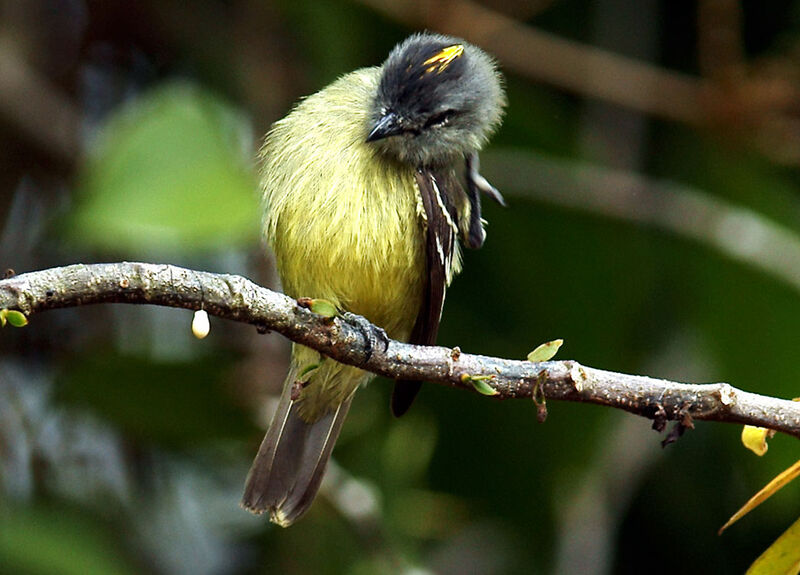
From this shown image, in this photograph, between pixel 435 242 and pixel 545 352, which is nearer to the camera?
pixel 545 352

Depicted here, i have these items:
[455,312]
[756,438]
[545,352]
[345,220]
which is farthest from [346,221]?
[455,312]

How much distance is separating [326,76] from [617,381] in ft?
8.52

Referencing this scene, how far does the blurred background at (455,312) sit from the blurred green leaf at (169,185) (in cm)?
2

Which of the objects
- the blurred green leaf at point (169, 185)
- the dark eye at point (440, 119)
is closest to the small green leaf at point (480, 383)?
the dark eye at point (440, 119)

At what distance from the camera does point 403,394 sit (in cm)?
292

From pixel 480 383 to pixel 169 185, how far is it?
1.68 metres

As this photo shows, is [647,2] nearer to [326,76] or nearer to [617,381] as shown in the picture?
[326,76]

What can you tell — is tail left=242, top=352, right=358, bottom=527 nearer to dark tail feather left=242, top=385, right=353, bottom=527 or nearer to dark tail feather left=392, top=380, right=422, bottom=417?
dark tail feather left=242, top=385, right=353, bottom=527

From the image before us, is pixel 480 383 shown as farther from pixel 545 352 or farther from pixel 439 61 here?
pixel 439 61

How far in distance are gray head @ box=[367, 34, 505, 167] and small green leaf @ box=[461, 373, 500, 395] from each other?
3.00 feet

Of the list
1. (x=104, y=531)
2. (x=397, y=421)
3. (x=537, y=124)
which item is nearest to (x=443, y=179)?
(x=397, y=421)

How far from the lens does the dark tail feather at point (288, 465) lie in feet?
9.62

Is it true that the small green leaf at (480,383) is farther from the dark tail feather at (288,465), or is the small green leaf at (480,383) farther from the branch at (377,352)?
the dark tail feather at (288,465)

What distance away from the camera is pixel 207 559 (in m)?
4.43
